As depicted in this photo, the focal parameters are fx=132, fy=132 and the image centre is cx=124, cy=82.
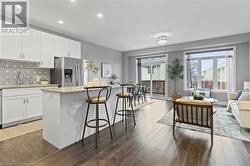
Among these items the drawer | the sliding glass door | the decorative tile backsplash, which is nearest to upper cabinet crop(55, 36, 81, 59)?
the decorative tile backsplash

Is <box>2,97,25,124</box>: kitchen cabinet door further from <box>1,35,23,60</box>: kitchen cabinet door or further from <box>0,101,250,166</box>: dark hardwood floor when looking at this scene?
<box>1,35,23,60</box>: kitchen cabinet door

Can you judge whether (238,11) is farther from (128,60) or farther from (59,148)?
(128,60)

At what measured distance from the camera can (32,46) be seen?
12.8ft

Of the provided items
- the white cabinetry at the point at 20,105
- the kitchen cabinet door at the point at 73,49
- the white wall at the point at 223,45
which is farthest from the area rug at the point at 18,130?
the white wall at the point at 223,45

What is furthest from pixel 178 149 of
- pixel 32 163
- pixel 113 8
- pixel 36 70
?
pixel 36 70

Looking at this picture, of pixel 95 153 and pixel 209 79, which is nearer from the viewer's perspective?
pixel 95 153

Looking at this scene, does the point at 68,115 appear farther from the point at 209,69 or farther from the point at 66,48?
the point at 209,69

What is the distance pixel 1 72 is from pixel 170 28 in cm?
539

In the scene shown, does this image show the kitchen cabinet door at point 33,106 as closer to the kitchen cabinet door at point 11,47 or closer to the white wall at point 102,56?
the kitchen cabinet door at point 11,47

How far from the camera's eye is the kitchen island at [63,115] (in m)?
2.29

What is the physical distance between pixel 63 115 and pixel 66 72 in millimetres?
2483

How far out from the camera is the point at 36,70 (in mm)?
4395

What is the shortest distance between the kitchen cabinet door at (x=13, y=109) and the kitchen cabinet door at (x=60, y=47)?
186 cm

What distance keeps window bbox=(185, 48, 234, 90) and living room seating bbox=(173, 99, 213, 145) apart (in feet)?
15.2
